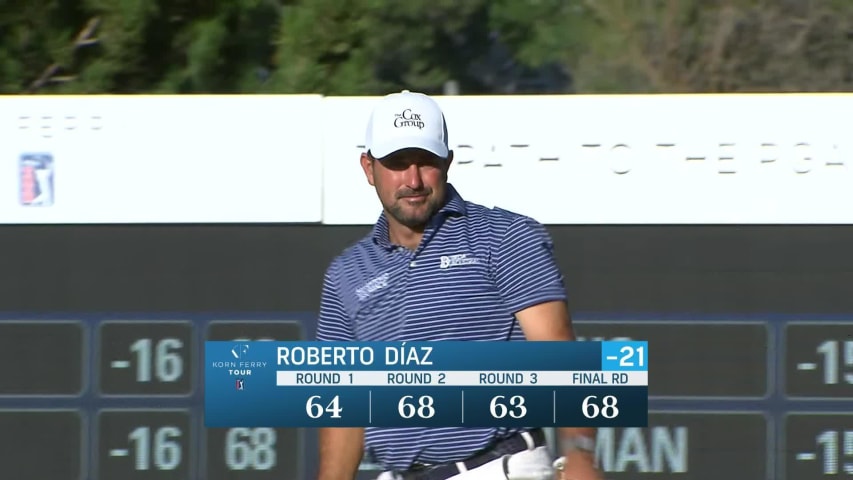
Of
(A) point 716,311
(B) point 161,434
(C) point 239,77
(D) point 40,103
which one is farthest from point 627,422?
(C) point 239,77

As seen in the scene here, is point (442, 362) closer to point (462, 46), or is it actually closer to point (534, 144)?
point (534, 144)

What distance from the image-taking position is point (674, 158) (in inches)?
169

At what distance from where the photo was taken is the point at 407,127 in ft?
8.80

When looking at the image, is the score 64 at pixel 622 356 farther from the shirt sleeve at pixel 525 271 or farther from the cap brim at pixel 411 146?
the cap brim at pixel 411 146

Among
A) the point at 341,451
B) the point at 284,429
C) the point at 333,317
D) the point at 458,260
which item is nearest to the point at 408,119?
the point at 458,260

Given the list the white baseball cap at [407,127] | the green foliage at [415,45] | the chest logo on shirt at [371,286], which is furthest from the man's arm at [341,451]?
the green foliage at [415,45]

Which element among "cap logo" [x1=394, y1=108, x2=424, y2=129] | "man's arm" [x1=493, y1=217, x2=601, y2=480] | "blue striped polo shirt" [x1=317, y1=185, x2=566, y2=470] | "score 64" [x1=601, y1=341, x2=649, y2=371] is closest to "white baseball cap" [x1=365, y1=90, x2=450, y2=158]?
"cap logo" [x1=394, y1=108, x2=424, y2=129]

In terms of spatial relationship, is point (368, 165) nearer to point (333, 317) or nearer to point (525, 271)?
point (333, 317)

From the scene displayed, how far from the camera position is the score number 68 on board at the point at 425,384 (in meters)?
2.60

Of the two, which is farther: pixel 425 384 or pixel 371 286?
pixel 371 286

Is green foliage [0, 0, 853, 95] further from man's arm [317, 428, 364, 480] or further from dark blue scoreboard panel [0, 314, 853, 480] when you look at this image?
man's arm [317, 428, 364, 480]

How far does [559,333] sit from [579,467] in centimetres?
24

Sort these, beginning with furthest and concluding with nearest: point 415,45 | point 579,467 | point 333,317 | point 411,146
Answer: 1. point 415,45
2. point 333,317
3. point 411,146
4. point 579,467

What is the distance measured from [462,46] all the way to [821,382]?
5532 mm
